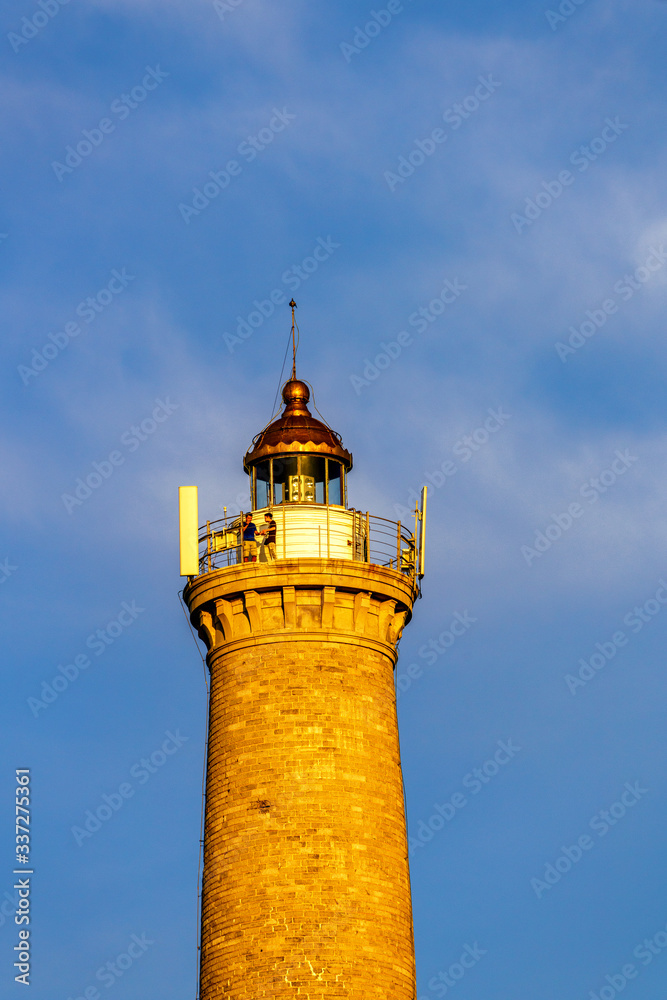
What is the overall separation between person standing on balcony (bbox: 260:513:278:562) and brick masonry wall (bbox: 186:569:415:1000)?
34.8 inches

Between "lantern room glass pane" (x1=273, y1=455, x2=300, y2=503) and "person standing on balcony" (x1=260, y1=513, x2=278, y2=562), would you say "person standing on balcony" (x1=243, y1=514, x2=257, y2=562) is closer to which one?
"person standing on balcony" (x1=260, y1=513, x2=278, y2=562)

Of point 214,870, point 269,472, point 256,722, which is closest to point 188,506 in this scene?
point 269,472

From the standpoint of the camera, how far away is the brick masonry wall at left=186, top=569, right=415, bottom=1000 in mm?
37438

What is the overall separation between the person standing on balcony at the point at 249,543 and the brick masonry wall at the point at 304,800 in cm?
79

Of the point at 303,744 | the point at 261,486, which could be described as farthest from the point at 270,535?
the point at 303,744

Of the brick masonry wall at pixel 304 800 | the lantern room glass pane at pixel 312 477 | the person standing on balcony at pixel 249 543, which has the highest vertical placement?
the lantern room glass pane at pixel 312 477

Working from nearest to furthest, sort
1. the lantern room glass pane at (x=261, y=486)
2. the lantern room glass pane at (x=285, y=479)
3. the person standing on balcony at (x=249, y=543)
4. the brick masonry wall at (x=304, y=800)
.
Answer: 1. the brick masonry wall at (x=304, y=800)
2. the person standing on balcony at (x=249, y=543)
3. the lantern room glass pane at (x=285, y=479)
4. the lantern room glass pane at (x=261, y=486)

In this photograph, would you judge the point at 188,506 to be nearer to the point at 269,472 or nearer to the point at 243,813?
the point at 269,472

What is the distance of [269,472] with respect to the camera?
1641 inches

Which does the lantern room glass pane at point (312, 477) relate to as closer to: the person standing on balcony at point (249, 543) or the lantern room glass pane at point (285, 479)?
the lantern room glass pane at point (285, 479)

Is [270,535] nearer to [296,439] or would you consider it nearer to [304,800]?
[296,439]

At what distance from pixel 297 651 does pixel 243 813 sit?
3.30m

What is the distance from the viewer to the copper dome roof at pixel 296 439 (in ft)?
136

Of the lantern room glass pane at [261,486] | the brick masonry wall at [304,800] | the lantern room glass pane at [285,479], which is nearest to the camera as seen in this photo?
the brick masonry wall at [304,800]
